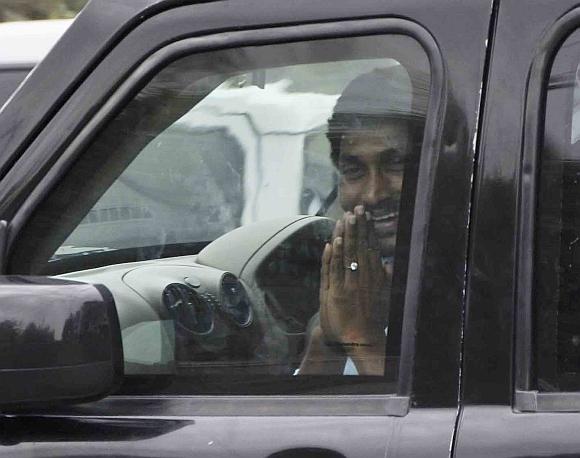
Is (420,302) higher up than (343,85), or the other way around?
(343,85)

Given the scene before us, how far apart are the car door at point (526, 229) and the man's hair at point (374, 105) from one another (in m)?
0.13

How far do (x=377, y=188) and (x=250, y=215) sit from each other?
22 centimetres

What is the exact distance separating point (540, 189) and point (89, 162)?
71 cm

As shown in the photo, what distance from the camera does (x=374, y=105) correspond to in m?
1.45

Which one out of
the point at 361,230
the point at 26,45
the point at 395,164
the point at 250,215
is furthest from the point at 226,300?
the point at 26,45

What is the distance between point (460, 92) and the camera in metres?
1.37

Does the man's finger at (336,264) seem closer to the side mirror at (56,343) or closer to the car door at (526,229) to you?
the car door at (526,229)

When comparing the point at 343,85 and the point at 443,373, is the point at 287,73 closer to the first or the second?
the point at 343,85

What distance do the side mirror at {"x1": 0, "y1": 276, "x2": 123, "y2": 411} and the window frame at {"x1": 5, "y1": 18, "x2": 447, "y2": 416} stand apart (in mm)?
206

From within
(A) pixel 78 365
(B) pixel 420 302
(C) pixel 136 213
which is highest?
(C) pixel 136 213

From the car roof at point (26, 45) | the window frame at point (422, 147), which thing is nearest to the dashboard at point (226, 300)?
the window frame at point (422, 147)

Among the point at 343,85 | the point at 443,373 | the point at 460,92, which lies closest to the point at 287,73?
the point at 343,85

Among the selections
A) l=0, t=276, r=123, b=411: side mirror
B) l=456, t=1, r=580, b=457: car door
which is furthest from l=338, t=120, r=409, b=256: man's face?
l=0, t=276, r=123, b=411: side mirror

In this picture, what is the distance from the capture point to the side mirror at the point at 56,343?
4.34ft
